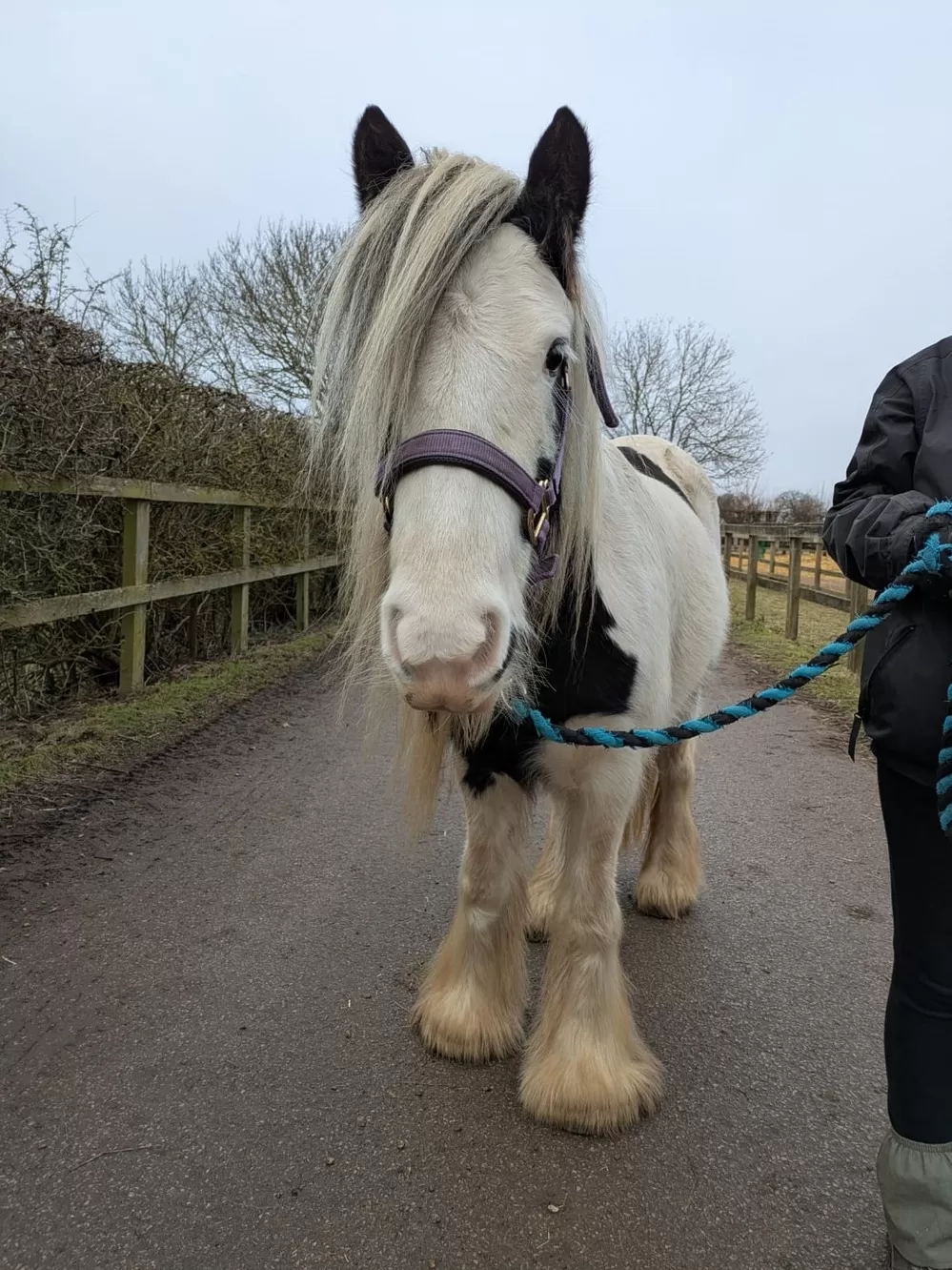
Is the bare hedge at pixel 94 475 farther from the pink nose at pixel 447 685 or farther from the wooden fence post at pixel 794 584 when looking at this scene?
the wooden fence post at pixel 794 584

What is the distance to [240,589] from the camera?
7238mm

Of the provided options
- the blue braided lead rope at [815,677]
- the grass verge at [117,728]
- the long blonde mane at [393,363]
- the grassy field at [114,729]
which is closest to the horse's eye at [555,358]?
the long blonde mane at [393,363]

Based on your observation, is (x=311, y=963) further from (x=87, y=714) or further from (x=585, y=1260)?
(x=87, y=714)

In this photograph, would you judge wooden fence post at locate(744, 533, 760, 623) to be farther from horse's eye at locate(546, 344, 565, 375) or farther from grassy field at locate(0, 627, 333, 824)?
horse's eye at locate(546, 344, 565, 375)

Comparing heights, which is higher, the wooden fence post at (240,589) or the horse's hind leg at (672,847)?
the wooden fence post at (240,589)

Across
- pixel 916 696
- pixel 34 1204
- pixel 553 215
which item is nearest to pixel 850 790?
pixel 916 696

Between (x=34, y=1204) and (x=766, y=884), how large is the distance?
270cm

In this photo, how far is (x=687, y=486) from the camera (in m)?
3.79

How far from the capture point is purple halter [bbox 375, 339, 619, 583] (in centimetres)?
140

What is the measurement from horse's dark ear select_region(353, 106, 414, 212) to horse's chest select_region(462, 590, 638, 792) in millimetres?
1118

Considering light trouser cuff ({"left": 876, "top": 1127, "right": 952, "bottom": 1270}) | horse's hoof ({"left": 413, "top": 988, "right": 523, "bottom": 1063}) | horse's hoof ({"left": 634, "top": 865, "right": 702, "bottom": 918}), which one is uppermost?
light trouser cuff ({"left": 876, "top": 1127, "right": 952, "bottom": 1270})

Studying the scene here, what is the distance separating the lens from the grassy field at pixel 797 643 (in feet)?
22.4

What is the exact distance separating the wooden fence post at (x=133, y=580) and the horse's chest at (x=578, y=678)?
4035 millimetres

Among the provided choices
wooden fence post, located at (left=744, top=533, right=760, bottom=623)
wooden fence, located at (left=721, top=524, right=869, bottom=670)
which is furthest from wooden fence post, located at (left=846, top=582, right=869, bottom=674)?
wooden fence post, located at (left=744, top=533, right=760, bottom=623)
